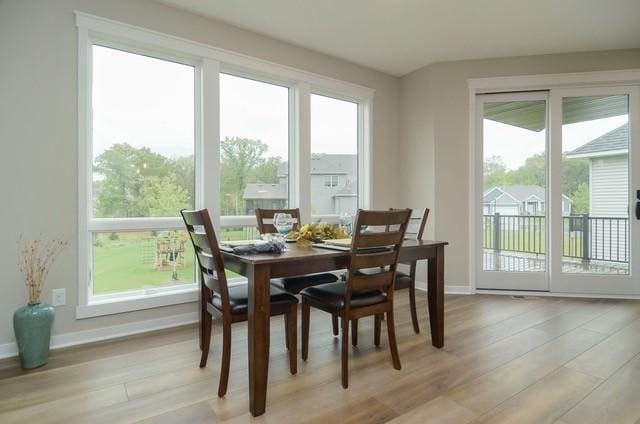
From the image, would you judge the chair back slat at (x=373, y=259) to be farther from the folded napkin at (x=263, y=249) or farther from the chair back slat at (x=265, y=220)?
the chair back slat at (x=265, y=220)

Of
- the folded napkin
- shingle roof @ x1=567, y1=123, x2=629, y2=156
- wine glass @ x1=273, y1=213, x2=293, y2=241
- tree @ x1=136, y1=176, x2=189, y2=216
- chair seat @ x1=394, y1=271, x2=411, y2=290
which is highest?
shingle roof @ x1=567, y1=123, x2=629, y2=156

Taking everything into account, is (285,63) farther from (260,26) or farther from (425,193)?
(425,193)

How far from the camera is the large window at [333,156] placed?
157 inches

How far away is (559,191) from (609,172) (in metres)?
0.54

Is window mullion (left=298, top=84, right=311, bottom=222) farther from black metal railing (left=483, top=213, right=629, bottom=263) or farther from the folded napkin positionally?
black metal railing (left=483, top=213, right=629, bottom=263)

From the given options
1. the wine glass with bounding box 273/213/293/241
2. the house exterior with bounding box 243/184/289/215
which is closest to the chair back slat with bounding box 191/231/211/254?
the wine glass with bounding box 273/213/293/241

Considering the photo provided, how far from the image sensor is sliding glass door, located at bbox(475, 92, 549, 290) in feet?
13.3

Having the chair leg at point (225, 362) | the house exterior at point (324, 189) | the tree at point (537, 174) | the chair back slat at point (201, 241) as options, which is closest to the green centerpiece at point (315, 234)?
the chair back slat at point (201, 241)

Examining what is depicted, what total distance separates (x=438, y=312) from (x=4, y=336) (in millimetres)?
2910

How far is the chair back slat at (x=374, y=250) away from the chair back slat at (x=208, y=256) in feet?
2.18

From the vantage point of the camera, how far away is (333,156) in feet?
13.7

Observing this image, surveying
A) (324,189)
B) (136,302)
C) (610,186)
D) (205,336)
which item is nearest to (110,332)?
(136,302)

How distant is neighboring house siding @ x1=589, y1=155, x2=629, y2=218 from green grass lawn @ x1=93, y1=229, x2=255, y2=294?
14.1 ft

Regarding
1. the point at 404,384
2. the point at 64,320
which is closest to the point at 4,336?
the point at 64,320
